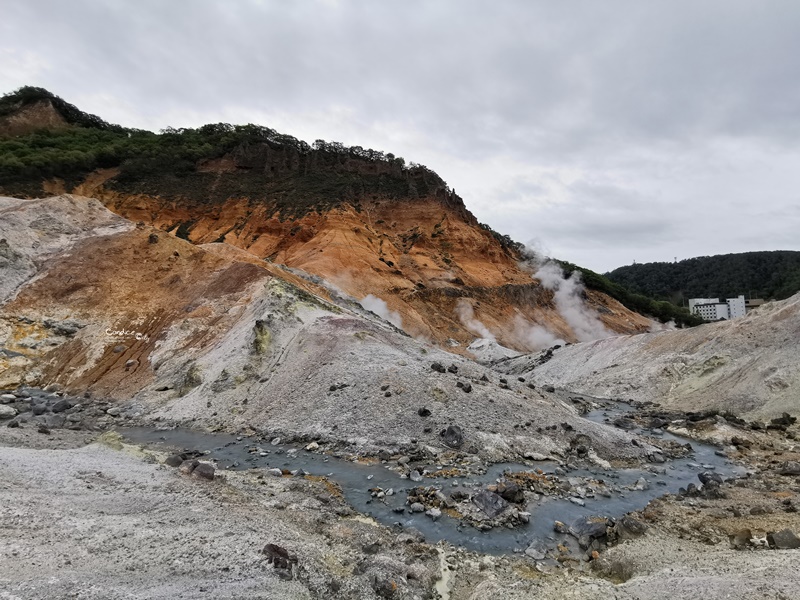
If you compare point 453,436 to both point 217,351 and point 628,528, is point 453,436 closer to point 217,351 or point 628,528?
point 628,528

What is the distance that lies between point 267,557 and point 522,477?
6.91m

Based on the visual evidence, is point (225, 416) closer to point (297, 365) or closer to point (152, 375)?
point (297, 365)

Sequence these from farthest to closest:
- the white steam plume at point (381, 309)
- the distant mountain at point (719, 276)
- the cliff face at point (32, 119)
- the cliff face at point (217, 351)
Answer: the distant mountain at point (719, 276)
the cliff face at point (32, 119)
the white steam plume at point (381, 309)
the cliff face at point (217, 351)

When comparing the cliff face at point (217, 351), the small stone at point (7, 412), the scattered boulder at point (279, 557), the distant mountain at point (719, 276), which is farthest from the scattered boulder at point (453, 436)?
the distant mountain at point (719, 276)

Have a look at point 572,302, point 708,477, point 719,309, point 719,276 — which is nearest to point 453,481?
point 708,477

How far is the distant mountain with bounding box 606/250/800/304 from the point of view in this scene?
102 m

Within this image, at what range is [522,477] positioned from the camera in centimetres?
1157

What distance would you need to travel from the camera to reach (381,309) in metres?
43.9

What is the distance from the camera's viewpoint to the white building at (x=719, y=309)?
9489cm

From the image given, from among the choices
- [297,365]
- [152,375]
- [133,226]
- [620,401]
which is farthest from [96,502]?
[133,226]

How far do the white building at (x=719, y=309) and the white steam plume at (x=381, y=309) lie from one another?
3047 inches

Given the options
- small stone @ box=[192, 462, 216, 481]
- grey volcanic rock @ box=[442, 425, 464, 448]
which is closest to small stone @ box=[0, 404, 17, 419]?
small stone @ box=[192, 462, 216, 481]

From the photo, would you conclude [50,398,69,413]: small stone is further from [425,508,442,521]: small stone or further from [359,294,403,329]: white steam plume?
[359,294,403,329]: white steam plume

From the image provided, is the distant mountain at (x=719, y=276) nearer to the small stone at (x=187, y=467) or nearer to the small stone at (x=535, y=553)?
the small stone at (x=535, y=553)
